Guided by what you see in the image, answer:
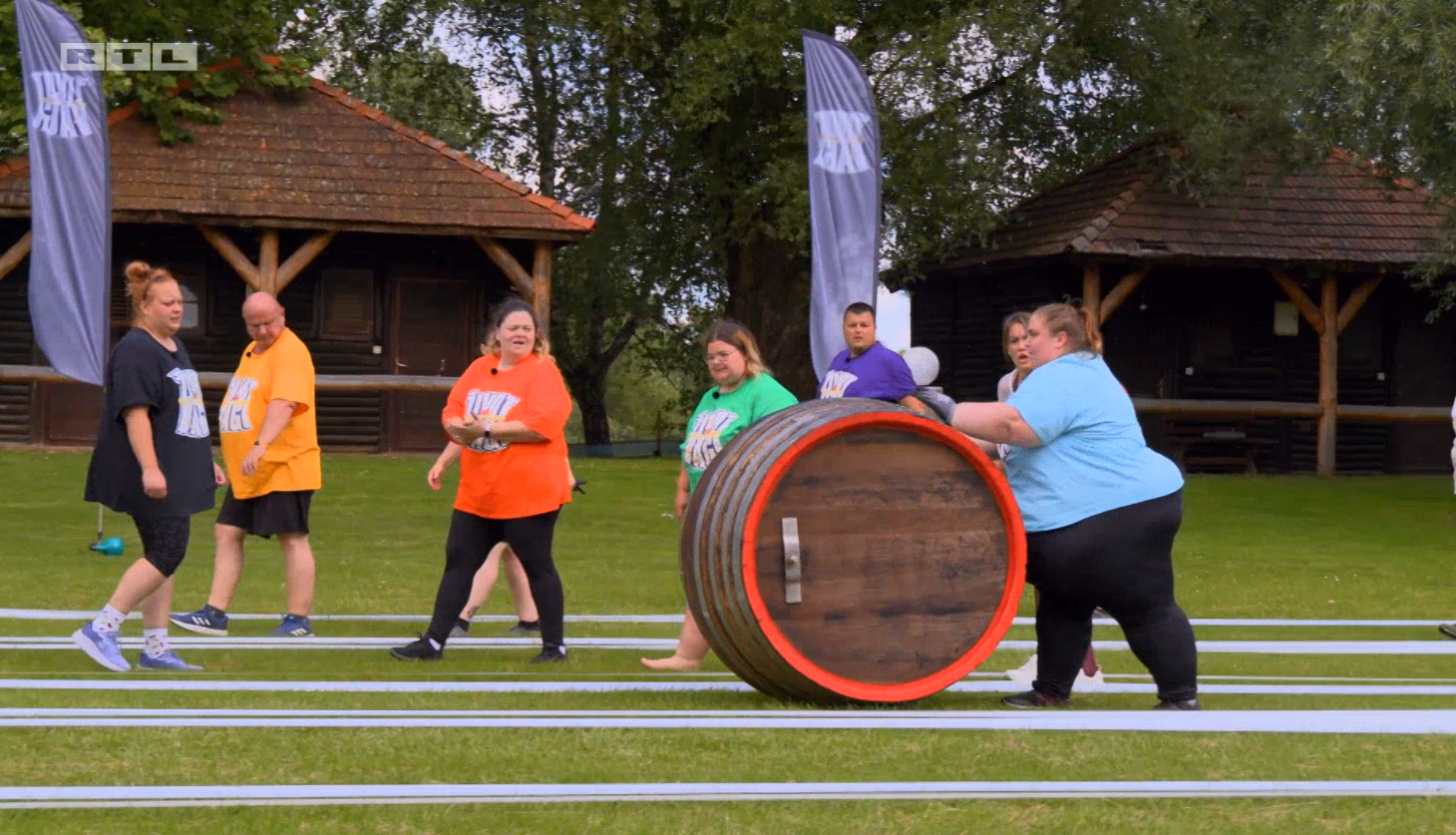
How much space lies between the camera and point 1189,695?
6.71 metres

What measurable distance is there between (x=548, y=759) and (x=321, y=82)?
2224 centimetres

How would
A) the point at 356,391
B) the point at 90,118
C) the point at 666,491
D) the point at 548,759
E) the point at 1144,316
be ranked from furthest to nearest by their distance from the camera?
the point at 1144,316
the point at 356,391
the point at 666,491
the point at 90,118
the point at 548,759

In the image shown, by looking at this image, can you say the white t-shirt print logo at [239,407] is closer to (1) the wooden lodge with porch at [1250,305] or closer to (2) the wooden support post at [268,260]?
(2) the wooden support post at [268,260]

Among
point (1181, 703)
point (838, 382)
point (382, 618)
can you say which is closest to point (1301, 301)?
point (382, 618)

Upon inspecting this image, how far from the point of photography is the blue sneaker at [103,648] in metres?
7.50

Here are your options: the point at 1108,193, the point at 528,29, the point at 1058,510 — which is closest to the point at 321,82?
the point at 528,29

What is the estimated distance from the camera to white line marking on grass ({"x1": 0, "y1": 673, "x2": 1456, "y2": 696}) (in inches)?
273

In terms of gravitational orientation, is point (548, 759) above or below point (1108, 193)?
below

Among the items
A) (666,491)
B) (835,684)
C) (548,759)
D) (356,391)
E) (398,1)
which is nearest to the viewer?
(548,759)

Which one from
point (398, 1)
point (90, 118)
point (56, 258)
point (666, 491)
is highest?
point (398, 1)

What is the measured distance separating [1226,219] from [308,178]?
483 inches

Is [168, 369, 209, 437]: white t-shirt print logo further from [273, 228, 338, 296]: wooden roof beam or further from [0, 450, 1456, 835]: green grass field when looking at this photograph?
[273, 228, 338, 296]: wooden roof beam

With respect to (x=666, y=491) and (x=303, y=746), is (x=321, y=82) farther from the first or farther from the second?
(x=303, y=746)

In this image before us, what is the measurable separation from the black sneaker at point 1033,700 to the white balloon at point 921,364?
5.36 feet
